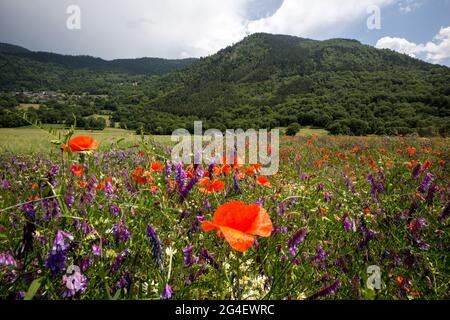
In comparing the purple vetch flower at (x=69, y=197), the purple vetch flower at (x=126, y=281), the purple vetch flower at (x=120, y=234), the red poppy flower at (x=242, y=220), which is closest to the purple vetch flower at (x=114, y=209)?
the purple vetch flower at (x=69, y=197)

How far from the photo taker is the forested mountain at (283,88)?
79.3 metres

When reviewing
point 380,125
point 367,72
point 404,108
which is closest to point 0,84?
point 380,125

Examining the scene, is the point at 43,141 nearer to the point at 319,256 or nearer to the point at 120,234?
the point at 120,234

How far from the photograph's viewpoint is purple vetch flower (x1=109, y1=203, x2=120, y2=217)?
2.27 metres

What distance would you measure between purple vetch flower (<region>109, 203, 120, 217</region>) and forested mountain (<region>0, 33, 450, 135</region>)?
58433mm

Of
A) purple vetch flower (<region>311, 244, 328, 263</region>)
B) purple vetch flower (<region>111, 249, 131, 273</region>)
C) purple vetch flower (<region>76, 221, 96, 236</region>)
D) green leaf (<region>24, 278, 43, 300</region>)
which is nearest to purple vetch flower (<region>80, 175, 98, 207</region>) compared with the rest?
purple vetch flower (<region>76, 221, 96, 236</region>)

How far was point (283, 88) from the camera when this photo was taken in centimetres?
13838

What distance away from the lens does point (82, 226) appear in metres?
1.70

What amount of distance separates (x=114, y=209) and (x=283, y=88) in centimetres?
14278

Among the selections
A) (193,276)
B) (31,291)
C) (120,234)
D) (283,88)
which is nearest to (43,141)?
(120,234)

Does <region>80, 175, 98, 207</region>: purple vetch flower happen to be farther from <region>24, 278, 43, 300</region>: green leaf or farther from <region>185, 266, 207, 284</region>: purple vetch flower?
<region>24, 278, 43, 300</region>: green leaf

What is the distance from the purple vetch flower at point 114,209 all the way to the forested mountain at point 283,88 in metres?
58.4

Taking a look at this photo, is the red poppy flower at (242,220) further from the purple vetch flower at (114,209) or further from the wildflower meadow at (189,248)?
the purple vetch flower at (114,209)

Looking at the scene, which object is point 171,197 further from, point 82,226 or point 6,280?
point 6,280
